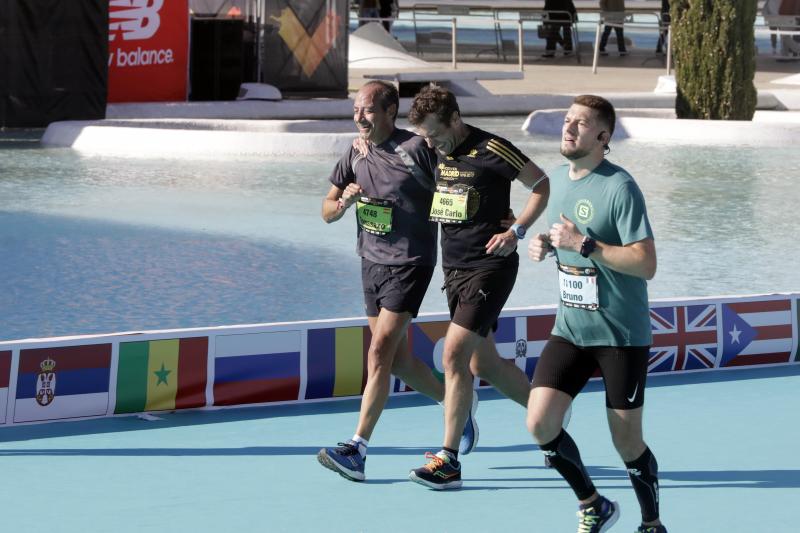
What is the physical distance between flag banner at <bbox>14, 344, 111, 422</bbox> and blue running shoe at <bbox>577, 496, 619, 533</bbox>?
2.79 m

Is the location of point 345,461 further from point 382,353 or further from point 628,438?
point 628,438

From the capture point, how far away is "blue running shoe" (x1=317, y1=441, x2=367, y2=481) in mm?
6219

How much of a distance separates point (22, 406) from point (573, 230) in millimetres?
3126

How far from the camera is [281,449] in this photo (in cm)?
685

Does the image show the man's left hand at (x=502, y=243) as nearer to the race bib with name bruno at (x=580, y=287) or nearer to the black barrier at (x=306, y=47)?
the race bib with name bruno at (x=580, y=287)

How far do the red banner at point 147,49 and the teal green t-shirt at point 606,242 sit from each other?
55.9ft

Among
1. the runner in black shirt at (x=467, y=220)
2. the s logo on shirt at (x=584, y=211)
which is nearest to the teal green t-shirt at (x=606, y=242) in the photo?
the s logo on shirt at (x=584, y=211)

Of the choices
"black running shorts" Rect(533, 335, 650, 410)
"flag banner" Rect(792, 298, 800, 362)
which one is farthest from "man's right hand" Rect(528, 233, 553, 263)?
"flag banner" Rect(792, 298, 800, 362)

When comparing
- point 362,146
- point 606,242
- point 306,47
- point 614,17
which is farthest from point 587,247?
point 614,17

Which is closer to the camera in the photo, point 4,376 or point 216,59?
point 4,376

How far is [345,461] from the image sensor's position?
6219mm

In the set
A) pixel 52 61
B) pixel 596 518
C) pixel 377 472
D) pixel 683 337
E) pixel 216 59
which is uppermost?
pixel 52 61

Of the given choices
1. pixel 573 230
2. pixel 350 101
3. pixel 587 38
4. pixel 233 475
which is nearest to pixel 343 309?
pixel 233 475

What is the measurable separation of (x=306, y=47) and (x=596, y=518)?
19.7 metres
